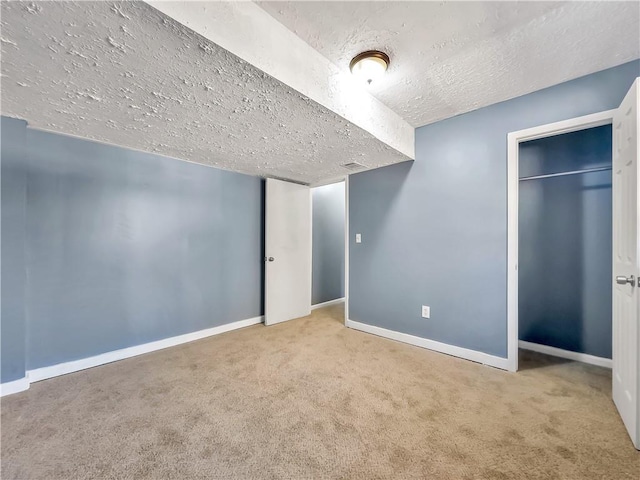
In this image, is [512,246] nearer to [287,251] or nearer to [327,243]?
[287,251]

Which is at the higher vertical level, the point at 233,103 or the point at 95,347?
the point at 233,103

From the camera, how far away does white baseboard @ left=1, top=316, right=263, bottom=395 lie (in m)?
1.97

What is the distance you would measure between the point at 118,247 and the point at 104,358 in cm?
103

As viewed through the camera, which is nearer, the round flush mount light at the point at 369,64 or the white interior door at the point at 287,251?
the round flush mount light at the point at 369,64

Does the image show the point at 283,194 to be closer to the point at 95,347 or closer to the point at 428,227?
the point at 428,227

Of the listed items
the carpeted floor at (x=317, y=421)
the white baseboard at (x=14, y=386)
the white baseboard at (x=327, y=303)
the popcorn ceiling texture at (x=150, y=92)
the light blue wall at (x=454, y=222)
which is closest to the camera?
the popcorn ceiling texture at (x=150, y=92)

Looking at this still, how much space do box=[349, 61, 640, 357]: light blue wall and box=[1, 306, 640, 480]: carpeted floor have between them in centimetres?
52

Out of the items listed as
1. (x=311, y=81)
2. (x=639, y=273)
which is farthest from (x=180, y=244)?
(x=639, y=273)

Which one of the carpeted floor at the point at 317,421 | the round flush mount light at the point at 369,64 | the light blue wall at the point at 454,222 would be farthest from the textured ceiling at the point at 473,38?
the carpeted floor at the point at 317,421

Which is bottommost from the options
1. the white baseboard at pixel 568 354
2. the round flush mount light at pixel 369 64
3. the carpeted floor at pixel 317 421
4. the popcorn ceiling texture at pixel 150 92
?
the carpeted floor at pixel 317 421

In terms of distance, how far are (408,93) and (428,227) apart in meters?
1.31

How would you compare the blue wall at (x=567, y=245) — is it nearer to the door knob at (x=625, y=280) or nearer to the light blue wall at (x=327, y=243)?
the door knob at (x=625, y=280)

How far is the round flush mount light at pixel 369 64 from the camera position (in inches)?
65.6

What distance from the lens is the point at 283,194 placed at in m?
3.65
